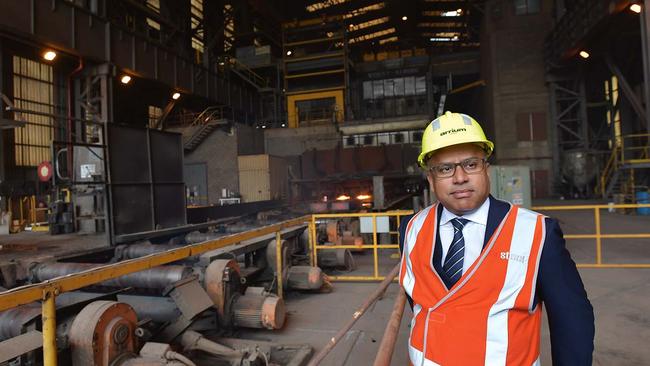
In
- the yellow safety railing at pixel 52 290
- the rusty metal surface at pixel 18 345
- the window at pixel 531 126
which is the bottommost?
the rusty metal surface at pixel 18 345

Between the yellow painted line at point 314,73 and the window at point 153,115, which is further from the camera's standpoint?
the window at point 153,115

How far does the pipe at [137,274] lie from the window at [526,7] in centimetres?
2489

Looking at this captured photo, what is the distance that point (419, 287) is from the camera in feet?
5.24

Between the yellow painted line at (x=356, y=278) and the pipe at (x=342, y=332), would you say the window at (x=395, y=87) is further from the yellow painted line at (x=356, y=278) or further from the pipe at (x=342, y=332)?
the pipe at (x=342, y=332)

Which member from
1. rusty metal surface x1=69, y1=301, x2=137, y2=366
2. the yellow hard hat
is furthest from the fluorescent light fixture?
rusty metal surface x1=69, y1=301, x2=137, y2=366

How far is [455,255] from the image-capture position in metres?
1.54

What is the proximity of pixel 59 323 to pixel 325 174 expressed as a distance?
38.5 ft

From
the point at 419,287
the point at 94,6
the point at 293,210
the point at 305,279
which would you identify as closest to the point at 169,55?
the point at 94,6

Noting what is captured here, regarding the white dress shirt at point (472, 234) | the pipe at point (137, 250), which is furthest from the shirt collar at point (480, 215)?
the pipe at point (137, 250)

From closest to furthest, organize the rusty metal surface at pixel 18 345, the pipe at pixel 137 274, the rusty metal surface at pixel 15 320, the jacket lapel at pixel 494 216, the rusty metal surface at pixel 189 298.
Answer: the jacket lapel at pixel 494 216
the rusty metal surface at pixel 18 345
the rusty metal surface at pixel 15 320
the rusty metal surface at pixel 189 298
the pipe at pixel 137 274

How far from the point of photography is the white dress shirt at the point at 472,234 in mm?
1502

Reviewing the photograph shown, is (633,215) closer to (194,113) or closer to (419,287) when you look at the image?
(419,287)

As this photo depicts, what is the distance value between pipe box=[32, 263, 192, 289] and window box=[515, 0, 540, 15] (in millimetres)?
24889

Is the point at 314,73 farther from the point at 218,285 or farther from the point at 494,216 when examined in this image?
the point at 494,216
